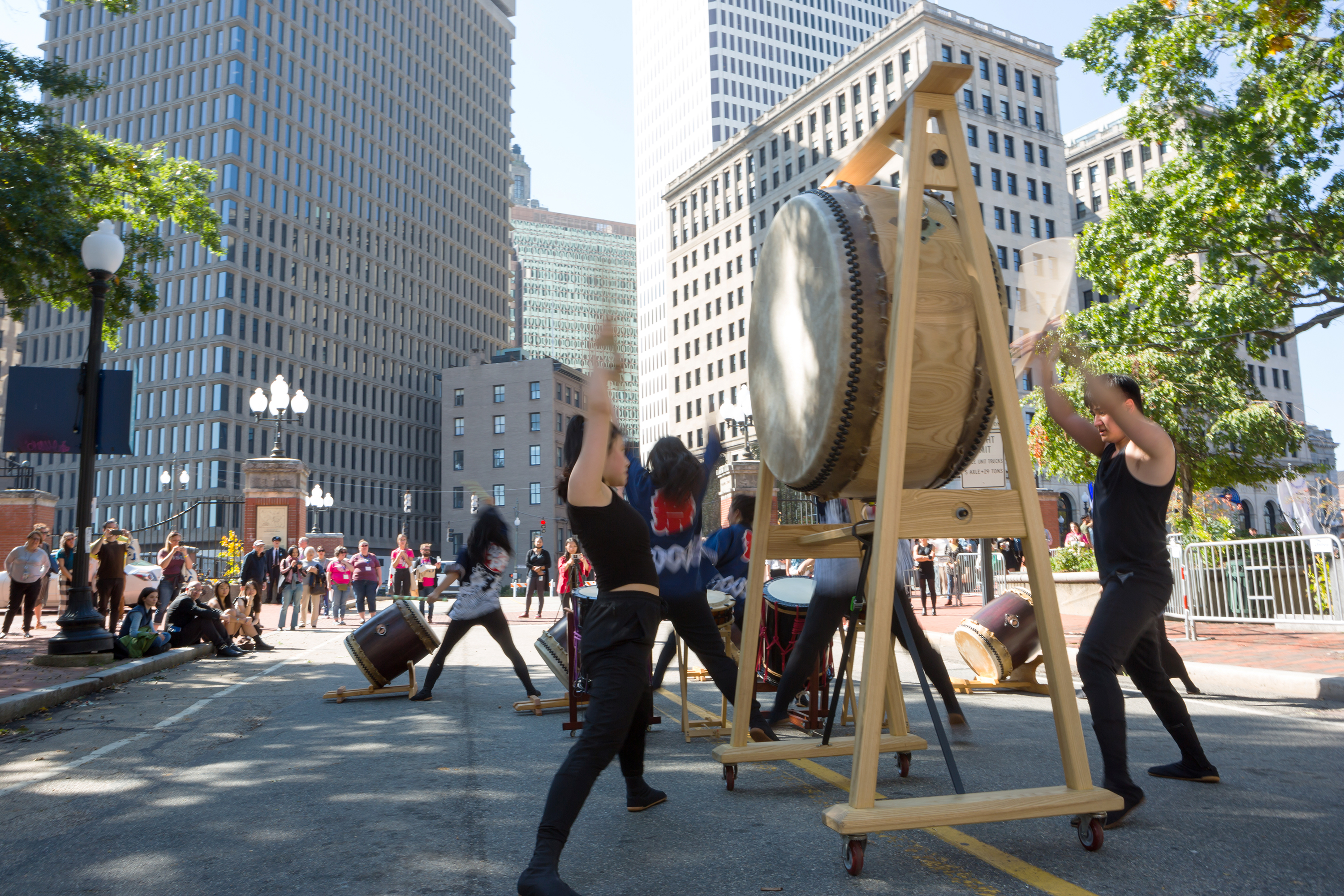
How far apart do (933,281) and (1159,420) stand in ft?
72.3

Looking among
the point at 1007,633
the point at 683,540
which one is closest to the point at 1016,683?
the point at 1007,633

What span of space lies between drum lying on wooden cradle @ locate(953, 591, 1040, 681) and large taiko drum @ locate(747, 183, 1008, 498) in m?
4.60

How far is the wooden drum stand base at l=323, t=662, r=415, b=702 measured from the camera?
9.05m

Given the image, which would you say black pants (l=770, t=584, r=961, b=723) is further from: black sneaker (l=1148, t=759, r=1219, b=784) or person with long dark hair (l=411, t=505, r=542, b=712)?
person with long dark hair (l=411, t=505, r=542, b=712)

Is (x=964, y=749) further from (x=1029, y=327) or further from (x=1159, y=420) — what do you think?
(x=1159, y=420)

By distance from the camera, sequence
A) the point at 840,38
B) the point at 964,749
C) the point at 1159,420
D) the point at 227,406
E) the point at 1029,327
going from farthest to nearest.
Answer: the point at 840,38, the point at 227,406, the point at 1159,420, the point at 964,749, the point at 1029,327

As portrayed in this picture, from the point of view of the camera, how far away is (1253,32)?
15.6 m

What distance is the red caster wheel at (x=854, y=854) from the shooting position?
11.1 feet

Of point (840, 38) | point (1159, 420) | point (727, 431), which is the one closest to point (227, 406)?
point (727, 431)

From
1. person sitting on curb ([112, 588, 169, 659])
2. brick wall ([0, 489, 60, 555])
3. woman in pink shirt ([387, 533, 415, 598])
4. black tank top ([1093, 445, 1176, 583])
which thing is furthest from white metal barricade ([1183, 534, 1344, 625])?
brick wall ([0, 489, 60, 555])

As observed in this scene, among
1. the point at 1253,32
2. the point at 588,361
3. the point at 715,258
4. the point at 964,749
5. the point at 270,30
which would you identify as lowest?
the point at 964,749

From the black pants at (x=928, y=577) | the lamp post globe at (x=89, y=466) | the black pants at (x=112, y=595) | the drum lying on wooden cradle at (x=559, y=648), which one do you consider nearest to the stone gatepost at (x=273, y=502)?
the black pants at (x=112, y=595)

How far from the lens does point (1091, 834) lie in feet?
11.9

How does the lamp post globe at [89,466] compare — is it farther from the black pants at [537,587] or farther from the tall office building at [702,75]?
the tall office building at [702,75]
